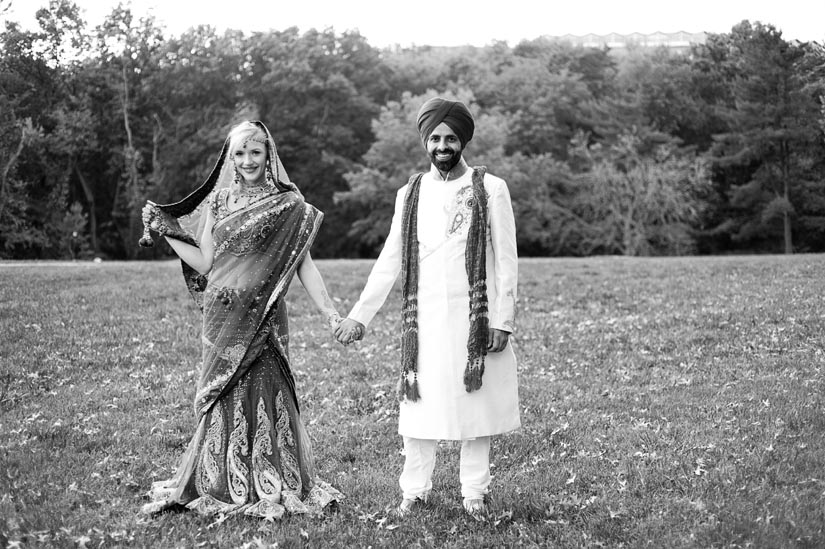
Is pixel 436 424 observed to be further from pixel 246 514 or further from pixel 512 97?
pixel 512 97

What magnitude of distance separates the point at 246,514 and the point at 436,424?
4.36 ft

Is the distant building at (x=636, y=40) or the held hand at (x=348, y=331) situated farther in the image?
the distant building at (x=636, y=40)

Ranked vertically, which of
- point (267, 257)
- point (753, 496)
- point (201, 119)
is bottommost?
point (753, 496)

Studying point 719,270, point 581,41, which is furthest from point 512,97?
point 719,270

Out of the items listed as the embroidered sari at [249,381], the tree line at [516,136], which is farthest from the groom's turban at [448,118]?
the tree line at [516,136]

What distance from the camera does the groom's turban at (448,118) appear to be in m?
5.55

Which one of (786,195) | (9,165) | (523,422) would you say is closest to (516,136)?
(786,195)

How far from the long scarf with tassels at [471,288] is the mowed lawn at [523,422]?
3.03 ft

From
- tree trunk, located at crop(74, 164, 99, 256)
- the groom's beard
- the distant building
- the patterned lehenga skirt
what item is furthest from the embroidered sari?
the distant building

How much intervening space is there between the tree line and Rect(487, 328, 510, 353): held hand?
100 ft

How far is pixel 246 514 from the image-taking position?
17.9 feet

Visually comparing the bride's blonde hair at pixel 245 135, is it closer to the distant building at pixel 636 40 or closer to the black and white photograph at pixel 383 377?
the black and white photograph at pixel 383 377

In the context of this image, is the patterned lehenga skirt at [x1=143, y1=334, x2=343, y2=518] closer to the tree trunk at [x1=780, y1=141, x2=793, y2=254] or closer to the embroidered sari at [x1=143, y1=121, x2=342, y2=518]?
the embroidered sari at [x1=143, y1=121, x2=342, y2=518]

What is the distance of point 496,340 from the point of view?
5.44m
